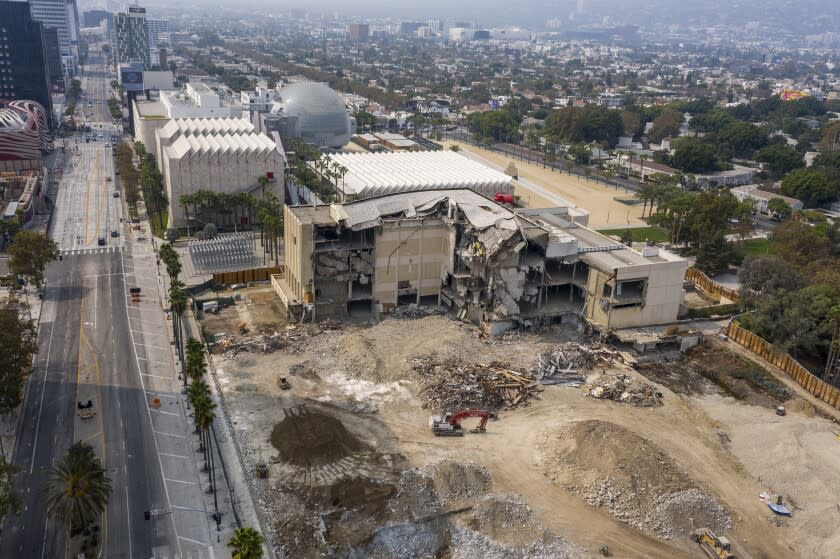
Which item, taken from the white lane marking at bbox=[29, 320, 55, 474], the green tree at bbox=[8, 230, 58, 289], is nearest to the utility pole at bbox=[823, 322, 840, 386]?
the white lane marking at bbox=[29, 320, 55, 474]

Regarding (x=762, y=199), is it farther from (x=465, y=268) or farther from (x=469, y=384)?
(x=469, y=384)

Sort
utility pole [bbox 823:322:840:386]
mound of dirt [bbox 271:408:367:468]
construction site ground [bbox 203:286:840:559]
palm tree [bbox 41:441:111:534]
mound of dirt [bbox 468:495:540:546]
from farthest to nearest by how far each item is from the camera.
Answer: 1. utility pole [bbox 823:322:840:386]
2. mound of dirt [bbox 271:408:367:468]
3. construction site ground [bbox 203:286:840:559]
4. mound of dirt [bbox 468:495:540:546]
5. palm tree [bbox 41:441:111:534]

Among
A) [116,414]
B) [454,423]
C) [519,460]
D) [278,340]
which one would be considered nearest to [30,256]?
[116,414]

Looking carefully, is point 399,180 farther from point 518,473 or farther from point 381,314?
point 518,473

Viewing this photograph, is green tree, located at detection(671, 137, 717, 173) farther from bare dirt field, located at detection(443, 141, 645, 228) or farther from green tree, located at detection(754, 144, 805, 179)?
bare dirt field, located at detection(443, 141, 645, 228)

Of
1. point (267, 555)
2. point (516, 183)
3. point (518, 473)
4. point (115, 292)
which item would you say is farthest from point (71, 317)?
point (516, 183)

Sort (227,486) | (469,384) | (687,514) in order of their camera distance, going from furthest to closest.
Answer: (469,384), (227,486), (687,514)
